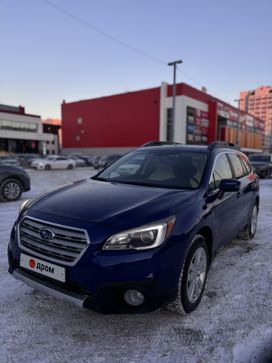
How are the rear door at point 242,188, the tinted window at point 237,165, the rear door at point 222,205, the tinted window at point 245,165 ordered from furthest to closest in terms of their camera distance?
the tinted window at point 245,165
the tinted window at point 237,165
the rear door at point 242,188
the rear door at point 222,205

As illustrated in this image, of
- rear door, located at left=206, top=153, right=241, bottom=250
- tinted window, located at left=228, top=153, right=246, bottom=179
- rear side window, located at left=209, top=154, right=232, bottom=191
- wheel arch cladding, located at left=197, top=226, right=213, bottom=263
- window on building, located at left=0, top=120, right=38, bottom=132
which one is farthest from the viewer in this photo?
window on building, located at left=0, top=120, right=38, bottom=132

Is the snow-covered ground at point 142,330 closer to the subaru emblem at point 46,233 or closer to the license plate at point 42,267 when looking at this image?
the license plate at point 42,267

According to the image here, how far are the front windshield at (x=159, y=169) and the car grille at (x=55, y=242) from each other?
1.25 metres

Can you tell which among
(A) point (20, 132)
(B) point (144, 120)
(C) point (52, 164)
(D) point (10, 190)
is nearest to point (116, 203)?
(D) point (10, 190)

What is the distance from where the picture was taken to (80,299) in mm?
2262

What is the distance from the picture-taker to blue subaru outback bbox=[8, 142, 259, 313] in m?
2.25

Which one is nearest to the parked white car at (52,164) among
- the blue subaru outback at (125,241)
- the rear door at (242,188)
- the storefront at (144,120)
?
the storefront at (144,120)

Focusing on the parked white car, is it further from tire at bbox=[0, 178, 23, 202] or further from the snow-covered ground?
the snow-covered ground

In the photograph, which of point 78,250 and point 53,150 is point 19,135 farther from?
point 78,250

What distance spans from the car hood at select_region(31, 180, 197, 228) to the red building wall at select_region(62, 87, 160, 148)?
1584 inches

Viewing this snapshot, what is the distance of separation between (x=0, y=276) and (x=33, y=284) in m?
1.25

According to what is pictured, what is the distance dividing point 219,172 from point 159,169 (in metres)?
0.76

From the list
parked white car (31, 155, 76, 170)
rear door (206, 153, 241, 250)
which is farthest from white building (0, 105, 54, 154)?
rear door (206, 153, 241, 250)

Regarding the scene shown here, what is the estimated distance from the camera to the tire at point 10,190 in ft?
26.7
